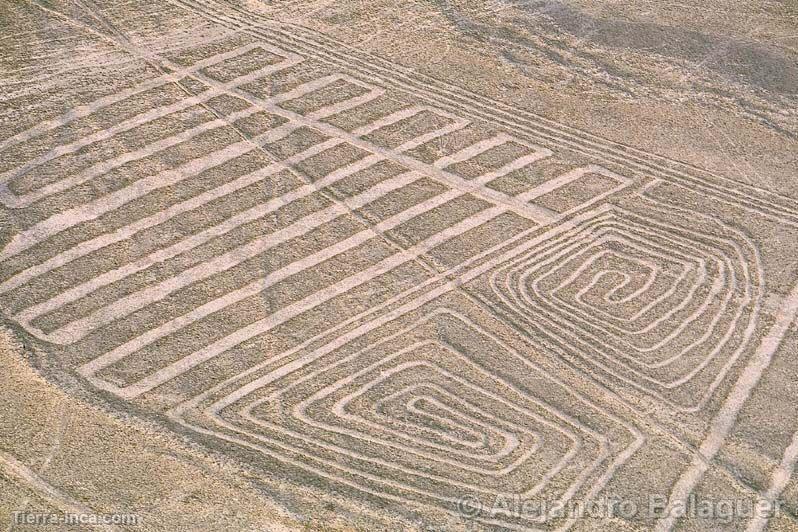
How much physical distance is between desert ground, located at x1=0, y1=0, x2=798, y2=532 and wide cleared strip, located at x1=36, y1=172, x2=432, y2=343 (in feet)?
0.19

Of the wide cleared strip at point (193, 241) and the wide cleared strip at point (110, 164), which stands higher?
the wide cleared strip at point (110, 164)

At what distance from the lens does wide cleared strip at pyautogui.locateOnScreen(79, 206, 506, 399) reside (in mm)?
12602

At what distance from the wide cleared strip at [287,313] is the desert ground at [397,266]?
0.04m

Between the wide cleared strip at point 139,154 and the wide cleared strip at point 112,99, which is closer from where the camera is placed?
the wide cleared strip at point 139,154

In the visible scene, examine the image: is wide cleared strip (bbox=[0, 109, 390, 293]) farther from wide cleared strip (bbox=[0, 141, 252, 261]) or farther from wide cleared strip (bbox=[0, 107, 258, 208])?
wide cleared strip (bbox=[0, 107, 258, 208])

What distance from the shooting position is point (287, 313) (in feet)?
44.7

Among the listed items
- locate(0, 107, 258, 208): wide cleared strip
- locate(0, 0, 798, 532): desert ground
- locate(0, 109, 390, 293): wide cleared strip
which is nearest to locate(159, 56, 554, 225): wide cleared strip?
locate(0, 0, 798, 532): desert ground

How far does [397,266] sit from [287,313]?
1802 millimetres

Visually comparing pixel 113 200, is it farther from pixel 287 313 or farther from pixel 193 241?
pixel 287 313

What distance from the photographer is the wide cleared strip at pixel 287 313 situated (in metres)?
→ 12.6

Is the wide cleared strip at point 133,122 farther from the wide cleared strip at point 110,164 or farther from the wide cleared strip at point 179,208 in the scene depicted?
the wide cleared strip at point 179,208

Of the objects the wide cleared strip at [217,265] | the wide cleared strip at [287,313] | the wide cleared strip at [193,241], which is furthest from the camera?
the wide cleared strip at [193,241]

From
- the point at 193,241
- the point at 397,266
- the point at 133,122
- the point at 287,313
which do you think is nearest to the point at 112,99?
the point at 133,122

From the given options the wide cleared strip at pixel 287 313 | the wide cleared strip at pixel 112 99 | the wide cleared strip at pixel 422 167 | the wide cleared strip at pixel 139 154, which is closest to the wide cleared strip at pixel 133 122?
the wide cleared strip at pixel 139 154
